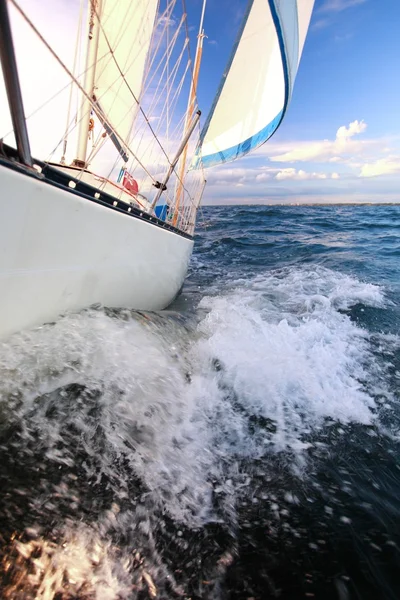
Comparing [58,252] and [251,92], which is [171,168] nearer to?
[58,252]

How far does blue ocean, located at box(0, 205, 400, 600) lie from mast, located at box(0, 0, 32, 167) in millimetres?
906

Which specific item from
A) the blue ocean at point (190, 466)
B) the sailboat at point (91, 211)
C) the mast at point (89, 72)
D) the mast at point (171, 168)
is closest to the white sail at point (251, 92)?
the sailboat at point (91, 211)

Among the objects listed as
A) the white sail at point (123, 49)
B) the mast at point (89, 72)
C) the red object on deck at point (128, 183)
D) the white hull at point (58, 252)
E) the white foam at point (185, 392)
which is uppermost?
the white sail at point (123, 49)

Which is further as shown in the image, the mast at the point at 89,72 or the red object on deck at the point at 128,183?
the red object on deck at the point at 128,183

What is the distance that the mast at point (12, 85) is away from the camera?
0.95 meters

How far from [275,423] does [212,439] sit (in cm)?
42

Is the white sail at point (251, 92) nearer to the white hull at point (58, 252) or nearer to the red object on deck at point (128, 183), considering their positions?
the red object on deck at point (128, 183)

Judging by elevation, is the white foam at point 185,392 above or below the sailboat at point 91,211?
below

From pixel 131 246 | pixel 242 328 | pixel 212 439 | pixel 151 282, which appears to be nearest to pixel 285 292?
pixel 242 328

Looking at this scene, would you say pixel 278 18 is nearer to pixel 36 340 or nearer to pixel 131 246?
pixel 131 246

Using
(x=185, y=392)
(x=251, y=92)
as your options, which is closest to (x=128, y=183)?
(x=185, y=392)

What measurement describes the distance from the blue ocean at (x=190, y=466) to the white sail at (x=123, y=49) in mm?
3311

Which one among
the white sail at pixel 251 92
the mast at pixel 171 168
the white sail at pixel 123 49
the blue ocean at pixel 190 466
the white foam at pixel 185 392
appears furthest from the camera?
the white sail at pixel 251 92

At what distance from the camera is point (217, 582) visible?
2.86 ft
